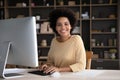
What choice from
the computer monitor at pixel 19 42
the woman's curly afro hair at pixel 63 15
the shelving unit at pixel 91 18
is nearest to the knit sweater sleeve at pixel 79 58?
the woman's curly afro hair at pixel 63 15

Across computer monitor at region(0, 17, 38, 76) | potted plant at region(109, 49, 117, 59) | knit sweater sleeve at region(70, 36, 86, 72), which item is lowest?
potted plant at region(109, 49, 117, 59)

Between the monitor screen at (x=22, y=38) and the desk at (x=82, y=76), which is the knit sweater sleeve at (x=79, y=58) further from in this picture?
the monitor screen at (x=22, y=38)

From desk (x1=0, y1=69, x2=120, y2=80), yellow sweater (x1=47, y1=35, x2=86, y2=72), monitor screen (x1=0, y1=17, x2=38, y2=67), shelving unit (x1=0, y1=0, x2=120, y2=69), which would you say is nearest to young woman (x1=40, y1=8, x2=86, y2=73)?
yellow sweater (x1=47, y1=35, x2=86, y2=72)

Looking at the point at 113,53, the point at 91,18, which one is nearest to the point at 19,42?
the point at 91,18

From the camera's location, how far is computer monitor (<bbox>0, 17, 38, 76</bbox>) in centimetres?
184

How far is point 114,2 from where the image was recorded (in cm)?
572

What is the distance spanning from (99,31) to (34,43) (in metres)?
4.10

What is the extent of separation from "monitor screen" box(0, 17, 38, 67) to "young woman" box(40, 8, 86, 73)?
33 cm

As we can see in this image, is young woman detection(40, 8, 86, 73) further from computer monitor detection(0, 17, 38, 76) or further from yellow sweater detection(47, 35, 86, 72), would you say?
computer monitor detection(0, 17, 38, 76)

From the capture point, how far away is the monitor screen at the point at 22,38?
184cm

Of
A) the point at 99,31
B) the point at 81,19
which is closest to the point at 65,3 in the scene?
the point at 81,19

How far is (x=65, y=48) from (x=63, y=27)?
22 cm

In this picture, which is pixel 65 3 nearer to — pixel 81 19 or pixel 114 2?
pixel 81 19

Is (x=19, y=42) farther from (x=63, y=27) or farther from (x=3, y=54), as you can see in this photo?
(x=63, y=27)
